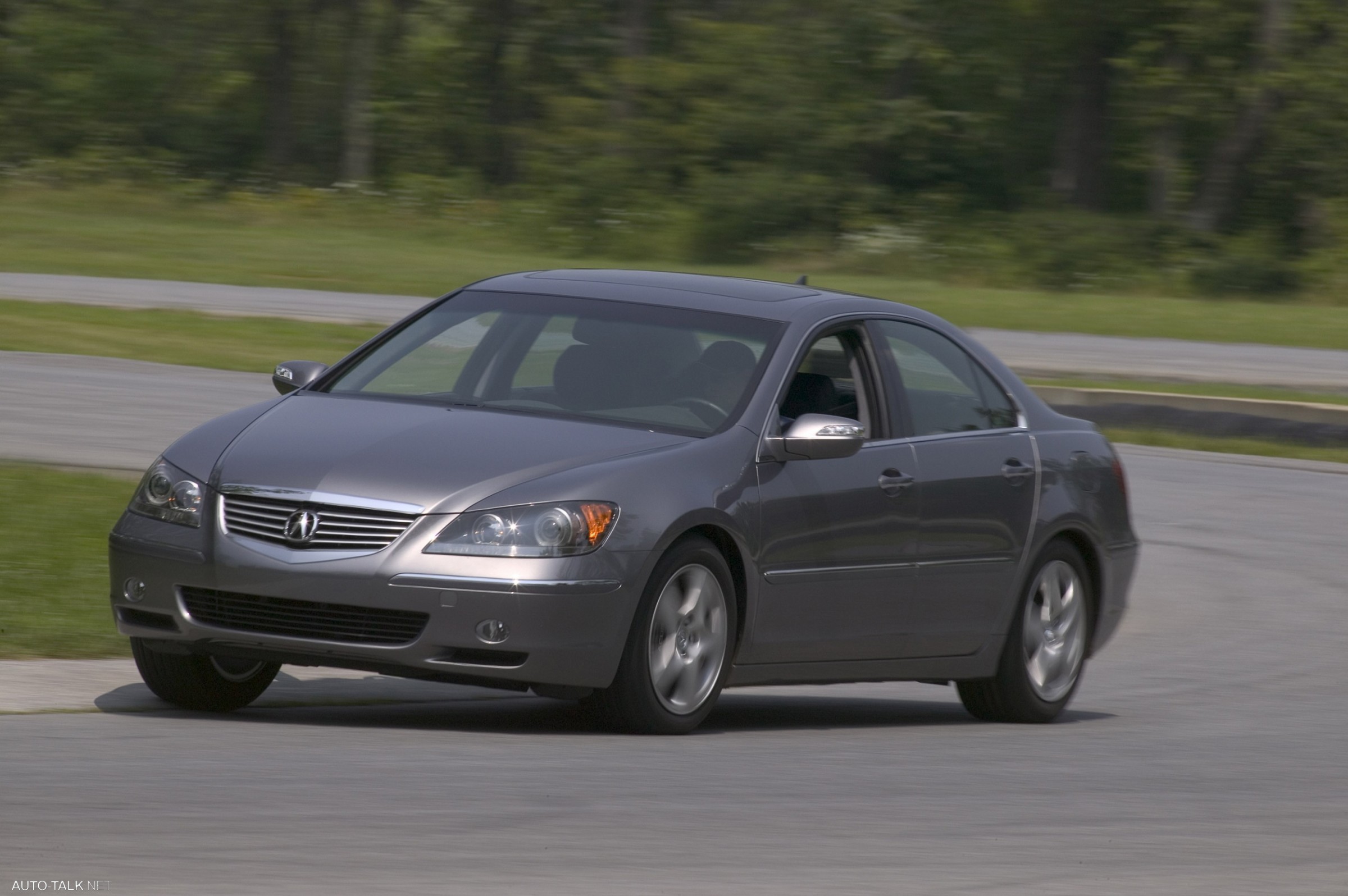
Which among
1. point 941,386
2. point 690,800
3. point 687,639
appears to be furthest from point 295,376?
point 690,800

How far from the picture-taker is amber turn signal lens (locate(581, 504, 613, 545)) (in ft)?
22.4

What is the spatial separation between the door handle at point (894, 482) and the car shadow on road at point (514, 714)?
94cm

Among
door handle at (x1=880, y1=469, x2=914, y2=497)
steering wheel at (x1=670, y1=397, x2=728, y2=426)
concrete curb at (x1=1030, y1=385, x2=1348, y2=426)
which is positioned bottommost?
concrete curb at (x1=1030, y1=385, x2=1348, y2=426)

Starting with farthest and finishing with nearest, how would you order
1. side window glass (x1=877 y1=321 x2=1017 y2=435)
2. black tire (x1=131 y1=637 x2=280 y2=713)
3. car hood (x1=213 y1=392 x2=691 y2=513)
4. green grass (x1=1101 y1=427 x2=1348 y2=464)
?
green grass (x1=1101 y1=427 x2=1348 y2=464) < side window glass (x1=877 y1=321 x2=1017 y2=435) < black tire (x1=131 y1=637 x2=280 y2=713) < car hood (x1=213 y1=392 x2=691 y2=513)

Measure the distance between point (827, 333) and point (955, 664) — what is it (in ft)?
4.40

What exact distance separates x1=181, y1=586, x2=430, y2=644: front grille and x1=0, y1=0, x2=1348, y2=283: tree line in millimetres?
40395

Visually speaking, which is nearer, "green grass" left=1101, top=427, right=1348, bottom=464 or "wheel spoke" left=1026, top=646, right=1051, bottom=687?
"wheel spoke" left=1026, top=646, right=1051, bottom=687

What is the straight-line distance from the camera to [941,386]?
341 inches

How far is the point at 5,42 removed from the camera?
54.5 metres

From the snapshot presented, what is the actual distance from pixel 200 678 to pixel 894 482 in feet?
8.06

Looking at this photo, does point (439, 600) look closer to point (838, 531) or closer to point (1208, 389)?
point (838, 531)

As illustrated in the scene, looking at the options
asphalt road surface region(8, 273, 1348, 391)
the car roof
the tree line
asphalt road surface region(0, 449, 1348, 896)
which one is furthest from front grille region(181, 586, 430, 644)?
the tree line

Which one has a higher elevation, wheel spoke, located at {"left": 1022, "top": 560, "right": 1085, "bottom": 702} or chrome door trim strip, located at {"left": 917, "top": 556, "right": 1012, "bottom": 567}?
chrome door trim strip, located at {"left": 917, "top": 556, "right": 1012, "bottom": 567}

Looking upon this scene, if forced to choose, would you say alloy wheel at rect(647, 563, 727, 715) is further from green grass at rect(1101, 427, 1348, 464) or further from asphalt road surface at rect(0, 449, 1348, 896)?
green grass at rect(1101, 427, 1348, 464)
